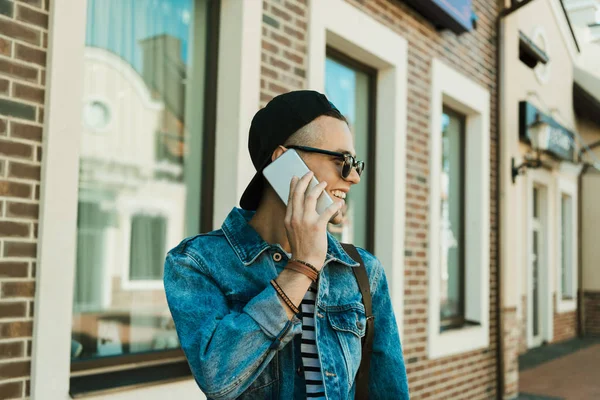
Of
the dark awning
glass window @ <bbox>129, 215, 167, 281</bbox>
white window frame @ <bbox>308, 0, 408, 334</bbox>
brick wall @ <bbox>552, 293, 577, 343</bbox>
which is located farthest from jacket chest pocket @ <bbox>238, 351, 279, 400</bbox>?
brick wall @ <bbox>552, 293, 577, 343</bbox>

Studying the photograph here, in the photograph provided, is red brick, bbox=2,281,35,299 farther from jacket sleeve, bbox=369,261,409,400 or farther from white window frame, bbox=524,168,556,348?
white window frame, bbox=524,168,556,348

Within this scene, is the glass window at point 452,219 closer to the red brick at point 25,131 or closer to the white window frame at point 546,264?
the red brick at point 25,131

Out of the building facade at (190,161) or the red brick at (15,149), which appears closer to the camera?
the red brick at (15,149)

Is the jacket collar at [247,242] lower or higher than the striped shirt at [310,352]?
higher

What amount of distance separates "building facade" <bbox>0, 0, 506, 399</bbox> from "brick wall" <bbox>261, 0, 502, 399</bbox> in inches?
0.8

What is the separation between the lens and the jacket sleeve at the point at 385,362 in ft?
6.39

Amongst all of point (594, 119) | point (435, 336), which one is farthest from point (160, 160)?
point (594, 119)

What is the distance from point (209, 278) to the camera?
1.69 metres

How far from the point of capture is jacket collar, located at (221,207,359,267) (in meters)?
1.77

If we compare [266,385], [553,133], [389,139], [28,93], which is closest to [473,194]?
[389,139]

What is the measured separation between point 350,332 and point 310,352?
142 millimetres

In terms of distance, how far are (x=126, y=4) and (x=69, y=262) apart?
1866 millimetres

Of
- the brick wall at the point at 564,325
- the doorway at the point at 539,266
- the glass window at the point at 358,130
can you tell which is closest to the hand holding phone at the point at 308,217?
the glass window at the point at 358,130

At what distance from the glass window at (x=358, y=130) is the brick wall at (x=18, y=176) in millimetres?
3170
